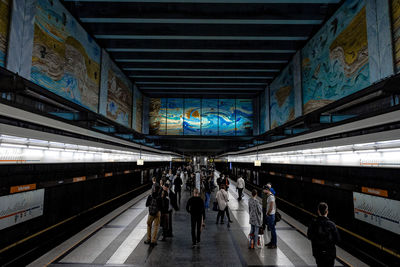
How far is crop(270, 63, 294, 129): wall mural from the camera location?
12.9 m

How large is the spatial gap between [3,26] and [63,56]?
267cm

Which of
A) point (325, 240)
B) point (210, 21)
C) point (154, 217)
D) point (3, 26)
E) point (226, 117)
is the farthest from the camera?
point (226, 117)

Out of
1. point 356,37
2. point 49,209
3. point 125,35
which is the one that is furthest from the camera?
point 125,35

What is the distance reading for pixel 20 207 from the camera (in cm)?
479

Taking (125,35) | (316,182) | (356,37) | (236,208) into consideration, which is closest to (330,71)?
(356,37)

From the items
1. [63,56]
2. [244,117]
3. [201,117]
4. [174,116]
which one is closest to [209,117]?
[201,117]

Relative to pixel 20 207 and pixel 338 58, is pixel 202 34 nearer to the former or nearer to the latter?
pixel 338 58

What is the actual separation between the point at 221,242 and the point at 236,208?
15.8 ft

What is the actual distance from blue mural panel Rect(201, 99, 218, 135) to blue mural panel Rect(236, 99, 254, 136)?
203 cm

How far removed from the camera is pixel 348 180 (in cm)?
596

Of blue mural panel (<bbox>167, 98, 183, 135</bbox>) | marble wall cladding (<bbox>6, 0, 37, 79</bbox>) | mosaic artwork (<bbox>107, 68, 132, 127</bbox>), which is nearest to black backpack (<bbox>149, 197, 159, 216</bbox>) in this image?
marble wall cladding (<bbox>6, 0, 37, 79</bbox>)

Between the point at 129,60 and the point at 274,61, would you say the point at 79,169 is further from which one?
the point at 274,61

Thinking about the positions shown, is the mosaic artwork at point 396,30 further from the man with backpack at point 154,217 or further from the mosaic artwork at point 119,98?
the mosaic artwork at point 119,98

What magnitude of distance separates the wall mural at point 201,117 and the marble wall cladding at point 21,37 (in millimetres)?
13751
